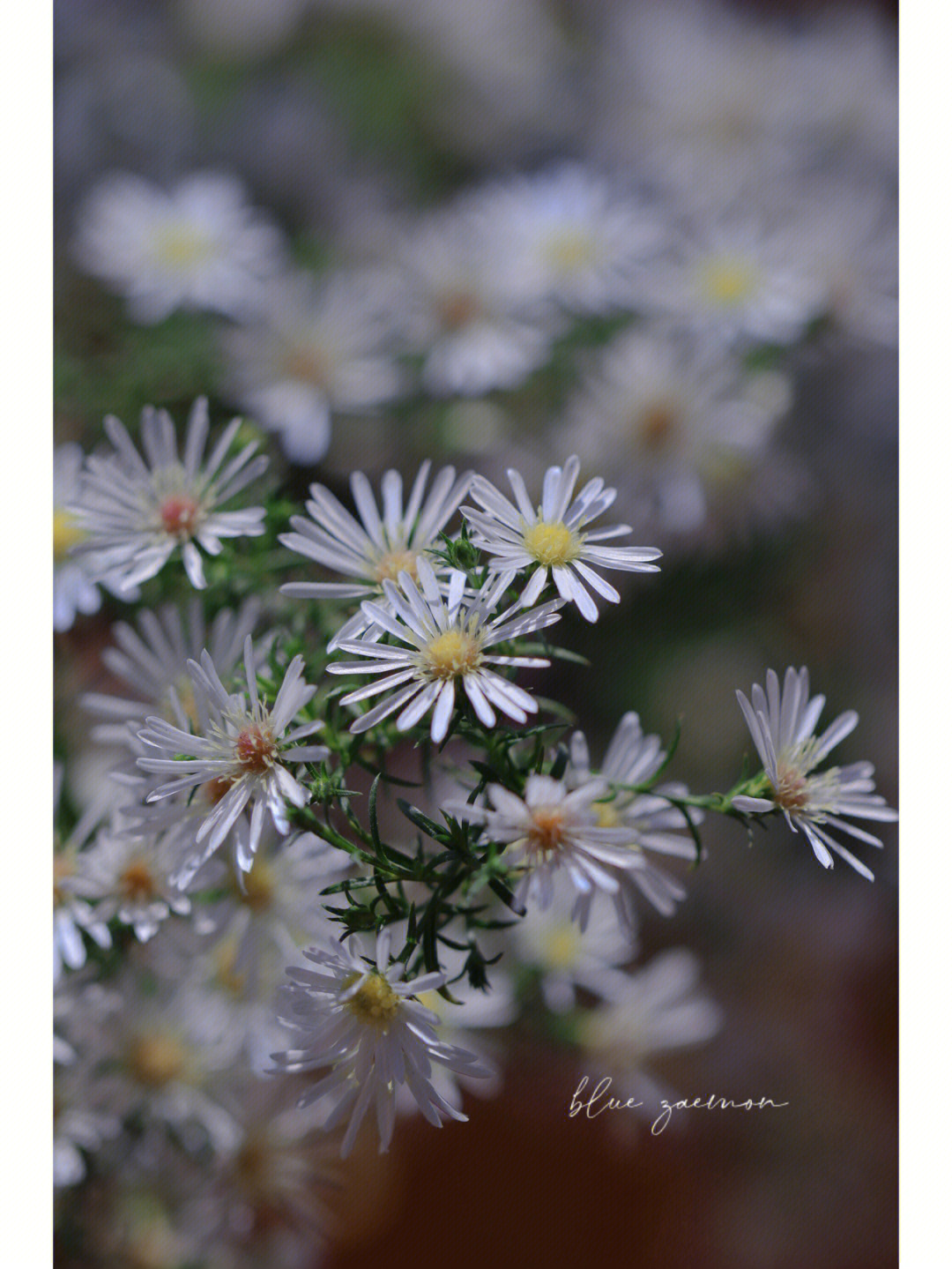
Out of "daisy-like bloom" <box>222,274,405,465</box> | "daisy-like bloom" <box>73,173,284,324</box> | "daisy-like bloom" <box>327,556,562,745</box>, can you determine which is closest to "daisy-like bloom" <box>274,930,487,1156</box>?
"daisy-like bloom" <box>327,556,562,745</box>

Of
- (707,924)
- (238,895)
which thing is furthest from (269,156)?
(707,924)

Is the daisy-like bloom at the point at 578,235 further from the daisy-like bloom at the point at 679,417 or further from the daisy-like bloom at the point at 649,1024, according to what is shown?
the daisy-like bloom at the point at 649,1024

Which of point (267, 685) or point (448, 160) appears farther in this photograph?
point (448, 160)

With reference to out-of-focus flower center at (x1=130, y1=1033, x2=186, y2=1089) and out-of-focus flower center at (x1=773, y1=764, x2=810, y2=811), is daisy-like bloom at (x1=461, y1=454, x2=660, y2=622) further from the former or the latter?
out-of-focus flower center at (x1=130, y1=1033, x2=186, y2=1089)

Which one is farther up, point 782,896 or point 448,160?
point 448,160

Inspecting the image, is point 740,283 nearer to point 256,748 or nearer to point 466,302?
point 466,302
